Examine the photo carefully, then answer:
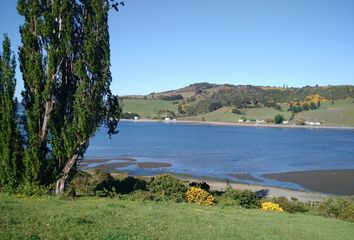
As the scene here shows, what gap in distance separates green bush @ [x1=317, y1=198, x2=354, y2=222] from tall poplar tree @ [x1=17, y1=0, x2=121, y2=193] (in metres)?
18.6

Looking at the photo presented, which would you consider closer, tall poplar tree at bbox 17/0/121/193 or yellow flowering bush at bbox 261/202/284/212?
tall poplar tree at bbox 17/0/121/193

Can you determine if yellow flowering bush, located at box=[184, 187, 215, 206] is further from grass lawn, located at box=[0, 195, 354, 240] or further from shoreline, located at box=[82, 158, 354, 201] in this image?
shoreline, located at box=[82, 158, 354, 201]

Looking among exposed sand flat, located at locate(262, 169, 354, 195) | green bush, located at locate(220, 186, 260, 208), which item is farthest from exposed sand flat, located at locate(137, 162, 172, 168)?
green bush, located at locate(220, 186, 260, 208)

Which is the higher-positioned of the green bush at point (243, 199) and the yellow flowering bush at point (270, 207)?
the green bush at point (243, 199)

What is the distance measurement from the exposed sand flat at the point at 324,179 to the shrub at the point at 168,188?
33.9 metres

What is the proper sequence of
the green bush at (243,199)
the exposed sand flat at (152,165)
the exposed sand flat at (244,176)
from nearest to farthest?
the green bush at (243,199), the exposed sand flat at (244,176), the exposed sand flat at (152,165)

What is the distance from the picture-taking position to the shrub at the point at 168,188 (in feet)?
92.5

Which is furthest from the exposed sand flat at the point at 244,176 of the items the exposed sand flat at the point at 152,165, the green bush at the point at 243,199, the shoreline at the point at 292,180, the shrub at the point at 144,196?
the shrub at the point at 144,196

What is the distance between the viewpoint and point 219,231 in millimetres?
14398

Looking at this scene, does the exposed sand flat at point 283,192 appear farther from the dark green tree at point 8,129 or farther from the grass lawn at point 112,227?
the grass lawn at point 112,227

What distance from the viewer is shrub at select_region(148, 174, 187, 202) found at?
92.5 feet

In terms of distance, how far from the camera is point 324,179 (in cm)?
6544

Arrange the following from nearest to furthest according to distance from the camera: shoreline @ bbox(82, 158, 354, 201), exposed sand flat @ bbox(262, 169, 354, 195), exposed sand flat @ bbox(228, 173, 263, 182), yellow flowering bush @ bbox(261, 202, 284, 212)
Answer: yellow flowering bush @ bbox(261, 202, 284, 212)
shoreline @ bbox(82, 158, 354, 201)
exposed sand flat @ bbox(262, 169, 354, 195)
exposed sand flat @ bbox(228, 173, 263, 182)

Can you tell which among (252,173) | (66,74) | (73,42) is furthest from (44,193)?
(252,173)
